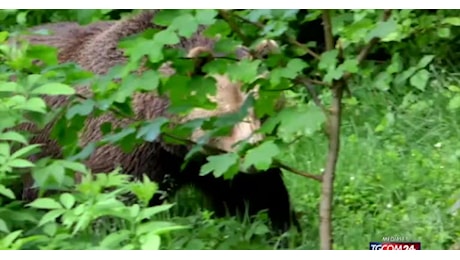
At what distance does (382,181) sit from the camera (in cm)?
656

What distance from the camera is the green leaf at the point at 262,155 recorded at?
4.18 metres

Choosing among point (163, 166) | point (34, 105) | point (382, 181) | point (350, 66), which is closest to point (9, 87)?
point (34, 105)

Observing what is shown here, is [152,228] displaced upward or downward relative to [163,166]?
upward

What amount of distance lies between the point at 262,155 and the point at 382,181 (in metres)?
2.45

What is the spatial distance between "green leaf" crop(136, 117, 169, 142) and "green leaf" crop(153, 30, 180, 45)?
0.43 metres

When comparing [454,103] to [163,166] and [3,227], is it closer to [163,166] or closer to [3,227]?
[163,166]

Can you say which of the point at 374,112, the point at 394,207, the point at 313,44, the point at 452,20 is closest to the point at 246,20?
the point at 313,44

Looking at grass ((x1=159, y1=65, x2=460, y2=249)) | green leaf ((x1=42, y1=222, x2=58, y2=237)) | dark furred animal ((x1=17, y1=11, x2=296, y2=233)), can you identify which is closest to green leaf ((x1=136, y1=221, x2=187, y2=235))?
green leaf ((x1=42, y1=222, x2=58, y2=237))

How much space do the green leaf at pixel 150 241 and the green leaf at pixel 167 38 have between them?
628 mm

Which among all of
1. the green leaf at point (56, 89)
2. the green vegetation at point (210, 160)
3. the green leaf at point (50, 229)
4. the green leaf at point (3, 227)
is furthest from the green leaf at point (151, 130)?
the green leaf at point (3, 227)

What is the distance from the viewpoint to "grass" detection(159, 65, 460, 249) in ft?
17.7
